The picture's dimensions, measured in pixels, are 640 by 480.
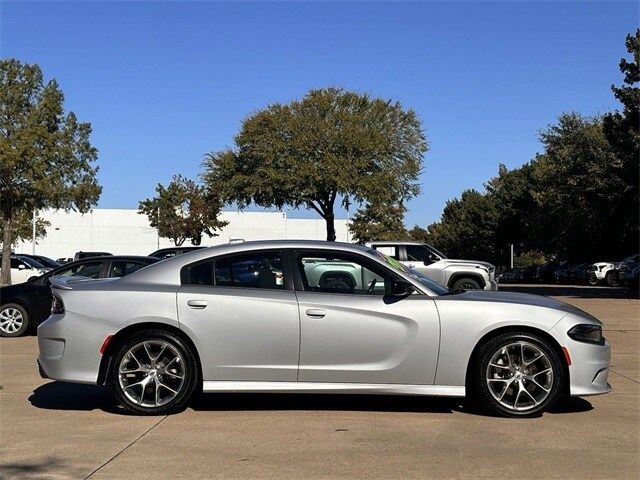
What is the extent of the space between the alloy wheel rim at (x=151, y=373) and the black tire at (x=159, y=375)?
17 mm

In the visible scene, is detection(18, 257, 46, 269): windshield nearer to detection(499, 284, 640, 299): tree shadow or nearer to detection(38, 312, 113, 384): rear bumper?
detection(499, 284, 640, 299): tree shadow

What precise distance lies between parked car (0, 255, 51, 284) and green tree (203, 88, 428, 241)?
1432 cm

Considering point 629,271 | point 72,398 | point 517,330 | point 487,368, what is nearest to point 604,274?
point 629,271

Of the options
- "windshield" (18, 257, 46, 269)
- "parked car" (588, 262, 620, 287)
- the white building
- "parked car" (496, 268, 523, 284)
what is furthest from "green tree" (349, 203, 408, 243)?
"windshield" (18, 257, 46, 269)

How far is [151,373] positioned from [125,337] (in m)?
0.40

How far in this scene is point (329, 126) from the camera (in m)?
43.5

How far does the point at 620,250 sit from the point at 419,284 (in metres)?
47.0

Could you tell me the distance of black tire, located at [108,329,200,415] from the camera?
750 cm

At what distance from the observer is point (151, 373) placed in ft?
24.7

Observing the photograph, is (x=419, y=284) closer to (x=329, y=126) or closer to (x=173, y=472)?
(x=173, y=472)

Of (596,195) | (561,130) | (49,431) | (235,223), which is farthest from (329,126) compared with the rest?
(49,431)

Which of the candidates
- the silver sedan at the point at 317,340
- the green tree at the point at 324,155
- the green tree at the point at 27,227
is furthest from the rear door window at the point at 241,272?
the green tree at the point at 27,227

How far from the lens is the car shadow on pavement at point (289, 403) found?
787cm

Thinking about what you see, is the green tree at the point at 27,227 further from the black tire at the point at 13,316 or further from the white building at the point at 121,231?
the black tire at the point at 13,316
